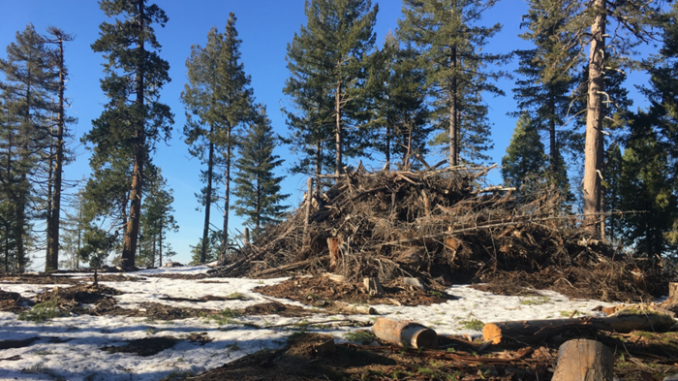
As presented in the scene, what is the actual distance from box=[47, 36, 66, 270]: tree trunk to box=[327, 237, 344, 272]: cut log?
16894 millimetres

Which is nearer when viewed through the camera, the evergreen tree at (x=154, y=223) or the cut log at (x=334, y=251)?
the cut log at (x=334, y=251)

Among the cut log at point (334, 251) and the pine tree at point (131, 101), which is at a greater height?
the pine tree at point (131, 101)

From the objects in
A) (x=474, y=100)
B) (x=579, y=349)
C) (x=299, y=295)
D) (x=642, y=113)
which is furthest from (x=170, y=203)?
(x=579, y=349)

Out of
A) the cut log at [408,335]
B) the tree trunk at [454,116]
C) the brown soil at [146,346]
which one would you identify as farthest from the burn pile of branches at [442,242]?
the tree trunk at [454,116]

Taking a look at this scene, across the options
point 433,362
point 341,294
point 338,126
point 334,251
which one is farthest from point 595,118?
point 433,362

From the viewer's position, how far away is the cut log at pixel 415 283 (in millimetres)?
8984

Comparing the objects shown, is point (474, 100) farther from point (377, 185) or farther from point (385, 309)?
point (385, 309)

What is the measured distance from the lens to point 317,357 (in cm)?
440

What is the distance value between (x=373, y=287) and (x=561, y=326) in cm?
404

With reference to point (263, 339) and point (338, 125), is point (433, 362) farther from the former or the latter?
point (338, 125)

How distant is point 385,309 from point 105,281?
7.44 m

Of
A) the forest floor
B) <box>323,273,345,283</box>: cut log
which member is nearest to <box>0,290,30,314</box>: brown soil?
the forest floor

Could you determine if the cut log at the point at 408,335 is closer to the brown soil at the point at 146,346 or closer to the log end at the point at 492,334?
the log end at the point at 492,334

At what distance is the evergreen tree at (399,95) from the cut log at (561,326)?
15.0 m
